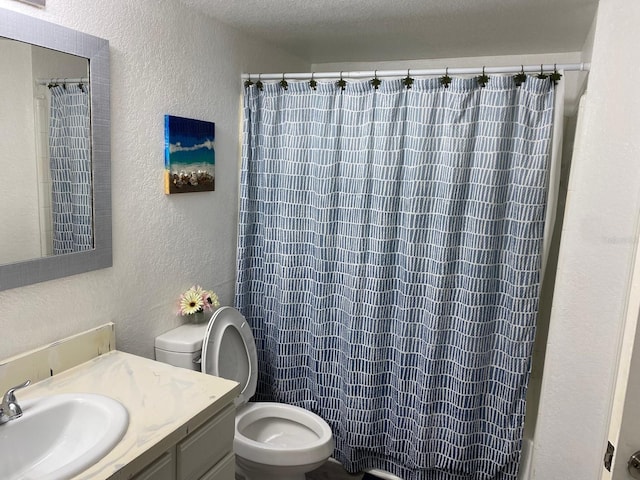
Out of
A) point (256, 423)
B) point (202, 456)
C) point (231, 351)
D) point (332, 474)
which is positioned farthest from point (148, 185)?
point (332, 474)

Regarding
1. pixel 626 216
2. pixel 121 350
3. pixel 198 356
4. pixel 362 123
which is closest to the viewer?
pixel 626 216

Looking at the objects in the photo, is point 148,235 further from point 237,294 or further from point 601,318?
point 601,318

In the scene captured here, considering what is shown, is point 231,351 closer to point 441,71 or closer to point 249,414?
point 249,414

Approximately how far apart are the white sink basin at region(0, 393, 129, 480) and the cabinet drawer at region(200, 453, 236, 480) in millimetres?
361

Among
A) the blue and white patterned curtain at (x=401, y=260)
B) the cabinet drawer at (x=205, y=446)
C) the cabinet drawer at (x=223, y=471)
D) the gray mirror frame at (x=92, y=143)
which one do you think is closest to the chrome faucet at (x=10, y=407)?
the gray mirror frame at (x=92, y=143)

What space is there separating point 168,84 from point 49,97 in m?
0.54

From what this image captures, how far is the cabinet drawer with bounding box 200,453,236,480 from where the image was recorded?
147 centimetres

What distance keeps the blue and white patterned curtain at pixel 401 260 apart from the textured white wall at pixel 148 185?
0.20 metres

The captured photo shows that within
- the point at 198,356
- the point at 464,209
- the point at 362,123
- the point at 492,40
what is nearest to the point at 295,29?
the point at 362,123

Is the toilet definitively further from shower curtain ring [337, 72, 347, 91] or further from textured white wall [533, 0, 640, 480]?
Result: shower curtain ring [337, 72, 347, 91]

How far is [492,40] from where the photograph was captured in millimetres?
2309

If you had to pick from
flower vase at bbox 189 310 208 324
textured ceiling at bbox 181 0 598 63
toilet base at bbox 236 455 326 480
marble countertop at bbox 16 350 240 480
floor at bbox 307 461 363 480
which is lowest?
floor at bbox 307 461 363 480

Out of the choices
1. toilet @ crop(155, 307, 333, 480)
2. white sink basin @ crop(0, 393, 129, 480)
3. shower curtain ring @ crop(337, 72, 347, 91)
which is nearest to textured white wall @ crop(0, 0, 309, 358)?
toilet @ crop(155, 307, 333, 480)

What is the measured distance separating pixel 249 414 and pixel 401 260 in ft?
3.31
